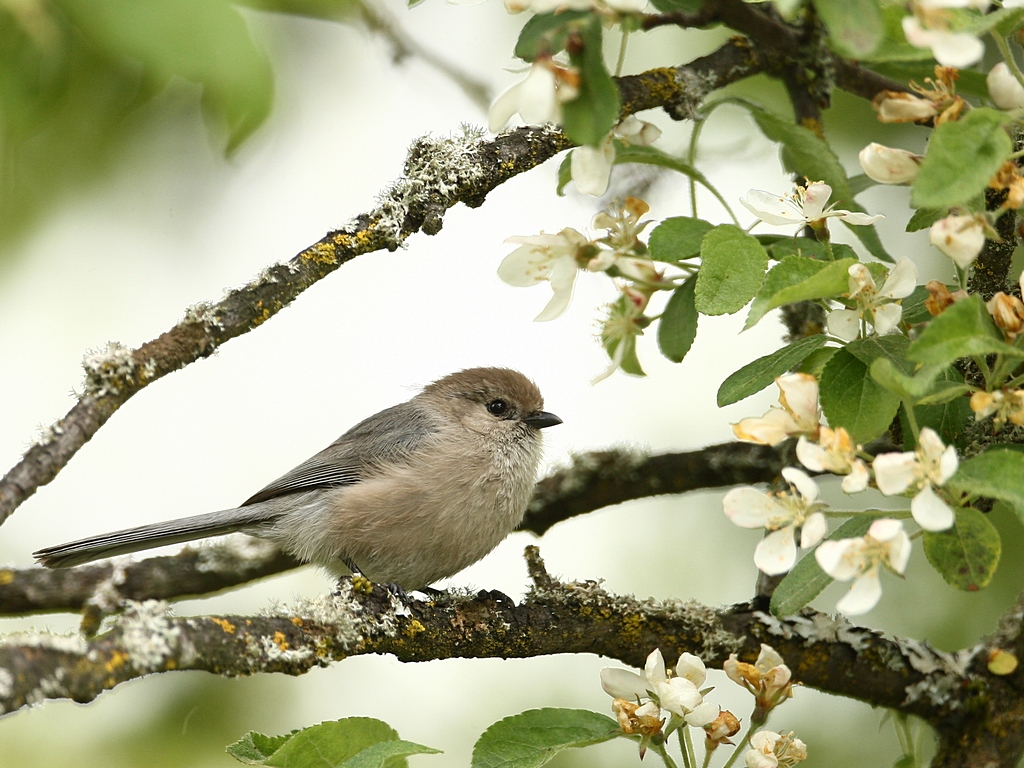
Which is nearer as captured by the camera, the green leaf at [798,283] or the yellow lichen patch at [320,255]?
the green leaf at [798,283]

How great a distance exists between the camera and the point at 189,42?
2.09m

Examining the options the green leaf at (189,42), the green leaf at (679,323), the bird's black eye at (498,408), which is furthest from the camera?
the bird's black eye at (498,408)

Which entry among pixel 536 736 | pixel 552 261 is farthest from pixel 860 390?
pixel 536 736

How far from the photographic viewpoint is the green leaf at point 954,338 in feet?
4.58

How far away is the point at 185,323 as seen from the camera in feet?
6.63

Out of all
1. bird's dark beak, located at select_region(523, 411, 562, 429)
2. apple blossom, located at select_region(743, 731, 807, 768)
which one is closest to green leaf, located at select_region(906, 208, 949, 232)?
apple blossom, located at select_region(743, 731, 807, 768)

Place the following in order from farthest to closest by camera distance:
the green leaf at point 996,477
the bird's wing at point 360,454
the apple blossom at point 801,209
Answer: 1. the bird's wing at point 360,454
2. the apple blossom at point 801,209
3. the green leaf at point 996,477

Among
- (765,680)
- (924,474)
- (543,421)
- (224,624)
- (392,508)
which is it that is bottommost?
(765,680)

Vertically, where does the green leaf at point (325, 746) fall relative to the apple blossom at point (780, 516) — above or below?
below

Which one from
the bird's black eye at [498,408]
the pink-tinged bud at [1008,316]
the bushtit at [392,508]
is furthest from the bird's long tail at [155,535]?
the pink-tinged bud at [1008,316]

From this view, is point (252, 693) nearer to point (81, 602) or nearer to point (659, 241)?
point (81, 602)

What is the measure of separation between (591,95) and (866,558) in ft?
2.68

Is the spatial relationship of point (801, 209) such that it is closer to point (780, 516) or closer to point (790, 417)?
point (790, 417)

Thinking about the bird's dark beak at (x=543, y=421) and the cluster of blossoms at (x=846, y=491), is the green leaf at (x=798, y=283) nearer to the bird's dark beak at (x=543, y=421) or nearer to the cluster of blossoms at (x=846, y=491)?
the cluster of blossoms at (x=846, y=491)
